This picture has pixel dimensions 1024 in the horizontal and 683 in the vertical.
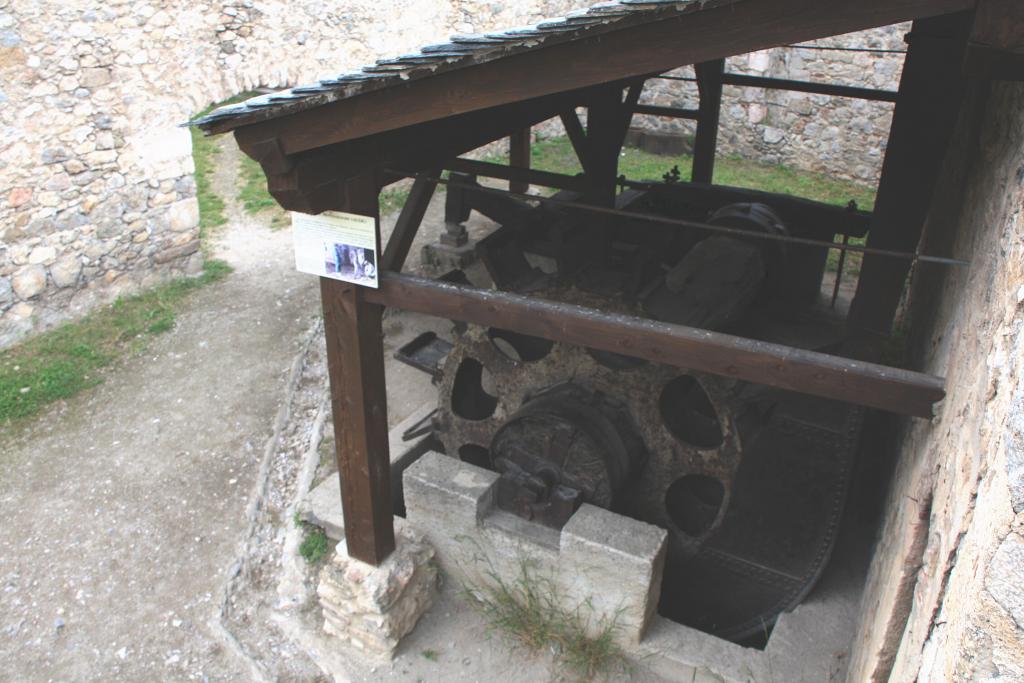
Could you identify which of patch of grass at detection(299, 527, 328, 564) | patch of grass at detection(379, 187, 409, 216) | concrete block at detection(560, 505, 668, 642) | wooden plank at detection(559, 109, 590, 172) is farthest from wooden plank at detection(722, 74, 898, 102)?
patch of grass at detection(299, 527, 328, 564)

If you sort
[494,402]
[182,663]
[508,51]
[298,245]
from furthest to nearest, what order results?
[494,402] → [182,663] → [298,245] → [508,51]

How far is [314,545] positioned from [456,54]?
2.90 metres

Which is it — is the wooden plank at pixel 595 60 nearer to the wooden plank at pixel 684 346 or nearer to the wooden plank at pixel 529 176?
→ the wooden plank at pixel 684 346

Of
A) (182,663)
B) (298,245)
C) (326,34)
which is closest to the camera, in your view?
(298,245)

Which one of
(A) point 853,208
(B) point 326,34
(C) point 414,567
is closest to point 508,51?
(C) point 414,567

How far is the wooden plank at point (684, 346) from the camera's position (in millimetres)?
2367

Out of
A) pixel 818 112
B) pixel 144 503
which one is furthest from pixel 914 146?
pixel 818 112

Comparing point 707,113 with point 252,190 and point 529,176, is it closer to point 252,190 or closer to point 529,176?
point 529,176

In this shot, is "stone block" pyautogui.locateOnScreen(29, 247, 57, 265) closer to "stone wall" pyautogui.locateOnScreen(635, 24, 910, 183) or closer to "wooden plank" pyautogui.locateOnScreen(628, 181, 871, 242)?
"wooden plank" pyautogui.locateOnScreen(628, 181, 871, 242)

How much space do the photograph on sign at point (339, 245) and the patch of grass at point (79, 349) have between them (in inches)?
136

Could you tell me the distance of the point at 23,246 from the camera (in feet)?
20.4

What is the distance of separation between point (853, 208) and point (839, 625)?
322cm

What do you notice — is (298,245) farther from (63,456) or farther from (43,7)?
(43,7)

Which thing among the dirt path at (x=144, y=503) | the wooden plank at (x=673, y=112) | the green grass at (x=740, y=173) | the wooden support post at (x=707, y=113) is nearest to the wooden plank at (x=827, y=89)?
the wooden support post at (x=707, y=113)
